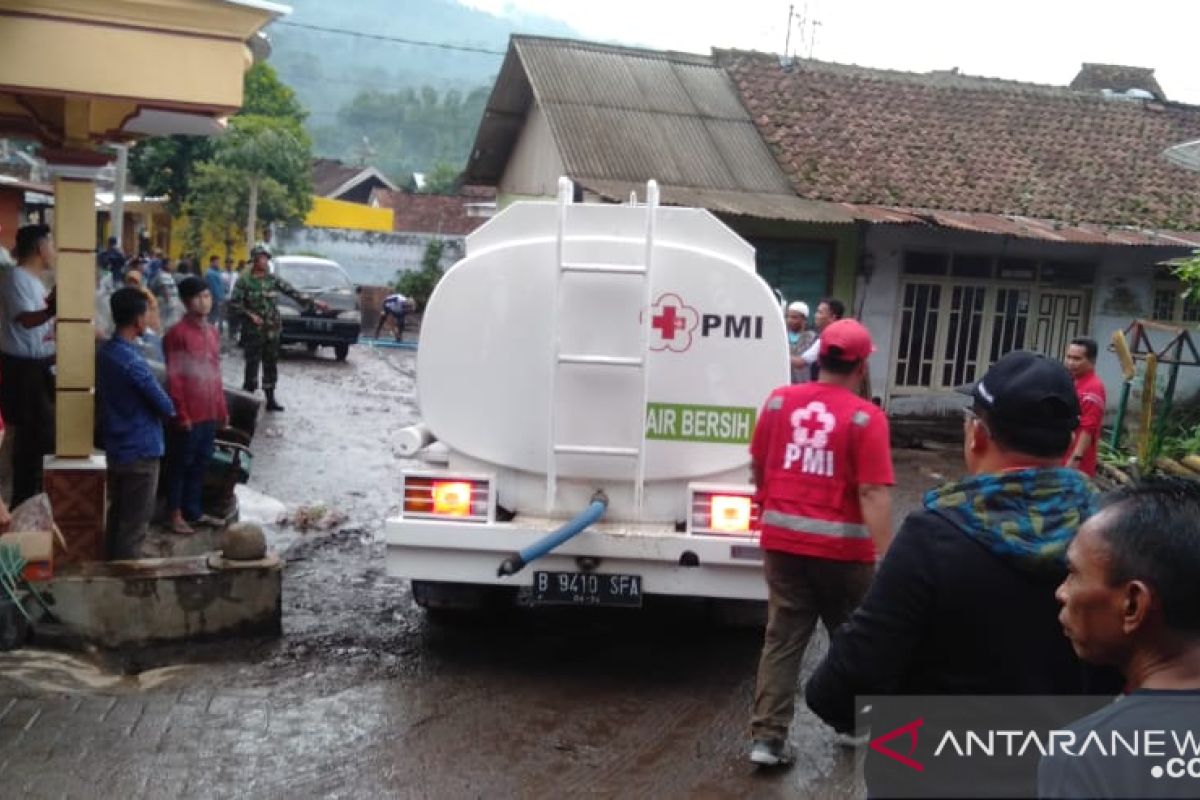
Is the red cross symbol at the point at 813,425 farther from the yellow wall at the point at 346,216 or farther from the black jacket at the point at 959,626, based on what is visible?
the yellow wall at the point at 346,216

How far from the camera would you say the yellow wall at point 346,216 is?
149 ft

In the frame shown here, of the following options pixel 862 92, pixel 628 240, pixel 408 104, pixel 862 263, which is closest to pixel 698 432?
pixel 628 240

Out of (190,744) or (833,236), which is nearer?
(190,744)

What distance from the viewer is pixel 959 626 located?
7.55 feet

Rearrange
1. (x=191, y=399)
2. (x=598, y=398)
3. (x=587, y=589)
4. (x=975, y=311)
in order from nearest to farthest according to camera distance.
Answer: (x=587, y=589)
(x=598, y=398)
(x=191, y=399)
(x=975, y=311)

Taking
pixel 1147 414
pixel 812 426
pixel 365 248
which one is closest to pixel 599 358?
pixel 812 426

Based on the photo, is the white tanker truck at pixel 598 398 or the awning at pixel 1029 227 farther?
the awning at pixel 1029 227

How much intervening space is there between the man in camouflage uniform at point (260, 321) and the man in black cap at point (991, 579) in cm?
1229

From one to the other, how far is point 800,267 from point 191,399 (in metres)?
10.8

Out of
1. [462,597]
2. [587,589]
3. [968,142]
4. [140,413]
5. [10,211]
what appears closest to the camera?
[587,589]

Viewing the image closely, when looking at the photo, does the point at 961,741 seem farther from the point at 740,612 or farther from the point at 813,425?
the point at 740,612

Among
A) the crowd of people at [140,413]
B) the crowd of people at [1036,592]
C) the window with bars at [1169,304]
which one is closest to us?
the crowd of people at [1036,592]

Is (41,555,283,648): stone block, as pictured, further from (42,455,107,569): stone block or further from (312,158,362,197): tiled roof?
(312,158,362,197): tiled roof

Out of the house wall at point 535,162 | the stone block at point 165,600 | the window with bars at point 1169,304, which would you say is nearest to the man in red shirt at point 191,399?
the stone block at point 165,600
